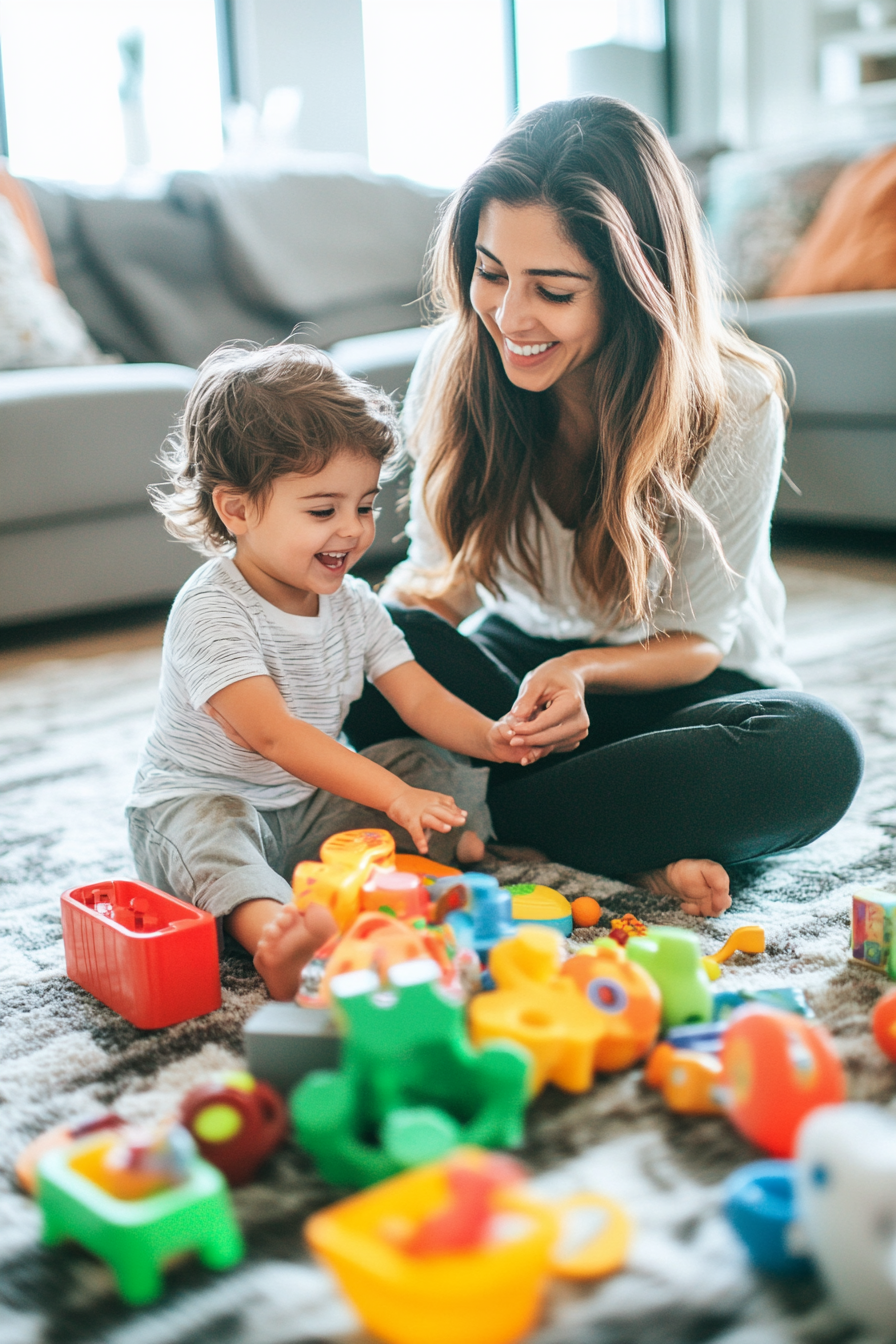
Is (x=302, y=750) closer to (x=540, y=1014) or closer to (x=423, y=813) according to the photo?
(x=423, y=813)

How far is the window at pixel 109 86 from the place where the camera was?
2990mm

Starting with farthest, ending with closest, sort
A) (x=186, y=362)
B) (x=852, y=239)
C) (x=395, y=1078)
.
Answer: (x=852, y=239)
(x=186, y=362)
(x=395, y=1078)

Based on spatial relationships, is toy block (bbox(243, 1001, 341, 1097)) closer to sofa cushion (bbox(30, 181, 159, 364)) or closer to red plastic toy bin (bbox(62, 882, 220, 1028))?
red plastic toy bin (bbox(62, 882, 220, 1028))

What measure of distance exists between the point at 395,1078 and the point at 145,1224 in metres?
0.13

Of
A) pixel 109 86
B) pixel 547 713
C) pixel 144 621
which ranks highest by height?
pixel 109 86

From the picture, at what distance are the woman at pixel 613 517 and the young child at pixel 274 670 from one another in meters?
0.10

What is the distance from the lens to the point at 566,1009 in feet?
2.22

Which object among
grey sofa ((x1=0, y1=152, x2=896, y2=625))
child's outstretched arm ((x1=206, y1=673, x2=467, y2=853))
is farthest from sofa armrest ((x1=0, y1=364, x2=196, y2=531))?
child's outstretched arm ((x1=206, y1=673, x2=467, y2=853))

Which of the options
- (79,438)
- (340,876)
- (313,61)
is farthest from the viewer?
(313,61)

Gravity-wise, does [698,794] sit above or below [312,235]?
below

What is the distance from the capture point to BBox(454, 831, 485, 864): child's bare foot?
3.50ft

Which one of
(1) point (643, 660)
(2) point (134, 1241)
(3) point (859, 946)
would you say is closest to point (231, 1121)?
(2) point (134, 1241)

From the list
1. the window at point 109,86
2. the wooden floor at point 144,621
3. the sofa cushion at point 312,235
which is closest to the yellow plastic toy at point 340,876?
the wooden floor at point 144,621

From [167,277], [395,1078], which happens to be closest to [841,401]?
[167,277]
